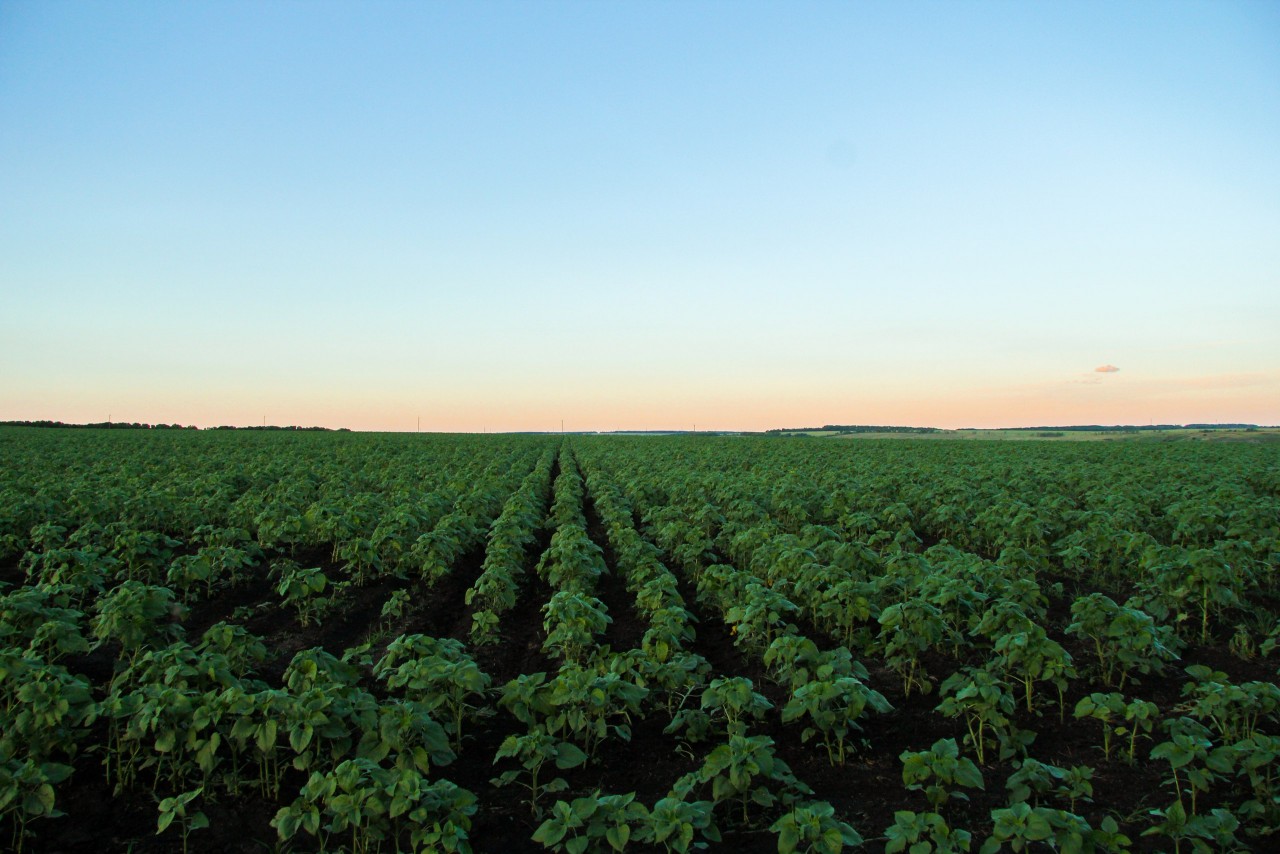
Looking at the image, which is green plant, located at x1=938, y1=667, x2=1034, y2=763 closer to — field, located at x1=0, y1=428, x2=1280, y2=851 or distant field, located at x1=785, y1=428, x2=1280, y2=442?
field, located at x1=0, y1=428, x2=1280, y2=851

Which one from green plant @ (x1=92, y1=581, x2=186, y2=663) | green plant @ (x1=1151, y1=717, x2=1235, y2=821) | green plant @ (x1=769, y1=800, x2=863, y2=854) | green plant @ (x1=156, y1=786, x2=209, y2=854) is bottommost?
green plant @ (x1=156, y1=786, x2=209, y2=854)

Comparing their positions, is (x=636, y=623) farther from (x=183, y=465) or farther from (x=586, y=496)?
(x=183, y=465)

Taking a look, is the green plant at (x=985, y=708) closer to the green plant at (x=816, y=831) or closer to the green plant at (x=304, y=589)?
the green plant at (x=816, y=831)

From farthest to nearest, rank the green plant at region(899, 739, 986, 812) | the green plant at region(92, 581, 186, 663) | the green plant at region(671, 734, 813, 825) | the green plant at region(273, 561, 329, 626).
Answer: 1. the green plant at region(273, 561, 329, 626)
2. the green plant at region(92, 581, 186, 663)
3. the green plant at region(671, 734, 813, 825)
4. the green plant at region(899, 739, 986, 812)

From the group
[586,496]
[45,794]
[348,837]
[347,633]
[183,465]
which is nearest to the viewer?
[45,794]

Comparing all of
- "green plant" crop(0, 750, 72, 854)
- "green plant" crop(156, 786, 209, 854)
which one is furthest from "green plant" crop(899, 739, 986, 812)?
"green plant" crop(0, 750, 72, 854)

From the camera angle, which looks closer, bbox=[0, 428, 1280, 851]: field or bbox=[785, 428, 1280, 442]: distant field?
bbox=[0, 428, 1280, 851]: field

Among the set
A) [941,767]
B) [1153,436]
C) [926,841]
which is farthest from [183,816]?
[1153,436]

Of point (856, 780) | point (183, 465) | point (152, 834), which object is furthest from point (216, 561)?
point (183, 465)

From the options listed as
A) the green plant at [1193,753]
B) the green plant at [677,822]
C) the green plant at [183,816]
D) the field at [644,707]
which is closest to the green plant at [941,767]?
the field at [644,707]

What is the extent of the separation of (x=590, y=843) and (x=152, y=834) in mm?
2969

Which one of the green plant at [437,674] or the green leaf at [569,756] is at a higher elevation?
the green plant at [437,674]

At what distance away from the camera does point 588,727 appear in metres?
5.16

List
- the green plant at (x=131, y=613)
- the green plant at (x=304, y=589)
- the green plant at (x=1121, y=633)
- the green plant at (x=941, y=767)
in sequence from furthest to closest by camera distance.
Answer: the green plant at (x=304, y=589)
the green plant at (x=1121, y=633)
the green plant at (x=131, y=613)
the green plant at (x=941, y=767)
